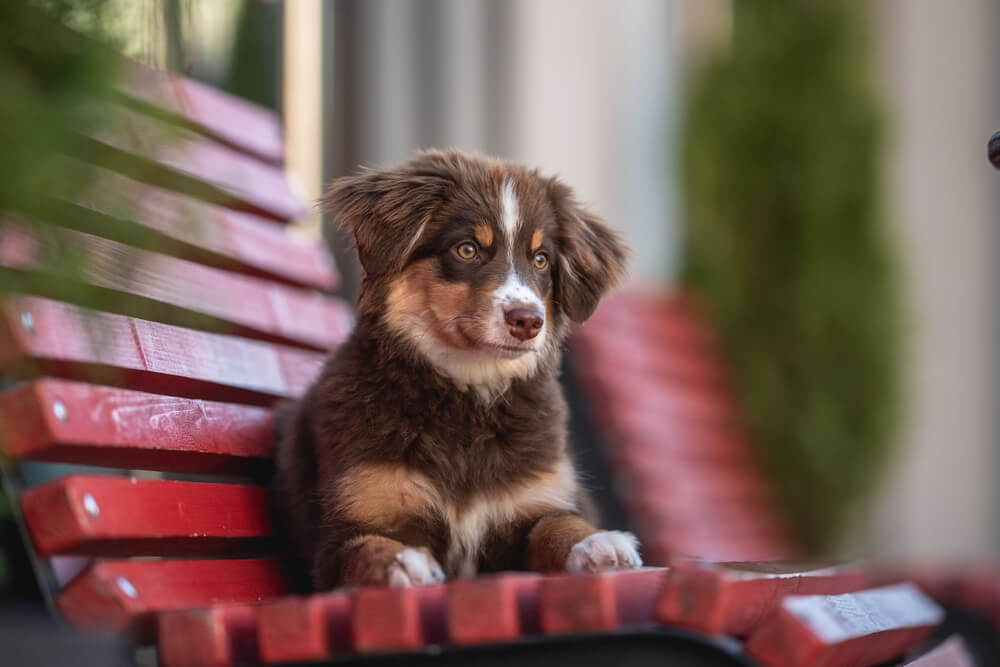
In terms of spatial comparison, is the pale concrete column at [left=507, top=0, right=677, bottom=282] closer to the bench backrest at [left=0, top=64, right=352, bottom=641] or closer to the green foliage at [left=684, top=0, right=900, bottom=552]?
the green foliage at [left=684, top=0, right=900, bottom=552]

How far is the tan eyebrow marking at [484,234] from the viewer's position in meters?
2.91

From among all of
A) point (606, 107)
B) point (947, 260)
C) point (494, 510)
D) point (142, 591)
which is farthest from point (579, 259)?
point (947, 260)

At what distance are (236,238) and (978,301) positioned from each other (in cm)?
777

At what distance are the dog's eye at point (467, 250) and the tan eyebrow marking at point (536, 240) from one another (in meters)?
0.16

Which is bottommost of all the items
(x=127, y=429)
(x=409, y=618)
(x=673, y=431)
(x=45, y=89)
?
(x=673, y=431)

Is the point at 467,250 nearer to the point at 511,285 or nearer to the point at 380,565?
the point at 511,285

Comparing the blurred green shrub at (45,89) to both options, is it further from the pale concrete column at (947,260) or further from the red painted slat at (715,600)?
the pale concrete column at (947,260)

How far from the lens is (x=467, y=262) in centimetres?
292

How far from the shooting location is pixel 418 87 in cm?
790

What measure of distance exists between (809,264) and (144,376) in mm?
6508

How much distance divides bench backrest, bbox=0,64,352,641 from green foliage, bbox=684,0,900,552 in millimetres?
5197

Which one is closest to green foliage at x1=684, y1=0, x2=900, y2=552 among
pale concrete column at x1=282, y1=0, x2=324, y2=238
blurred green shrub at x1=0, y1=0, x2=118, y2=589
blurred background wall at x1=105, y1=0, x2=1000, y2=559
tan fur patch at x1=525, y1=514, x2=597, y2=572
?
blurred background wall at x1=105, y1=0, x2=1000, y2=559

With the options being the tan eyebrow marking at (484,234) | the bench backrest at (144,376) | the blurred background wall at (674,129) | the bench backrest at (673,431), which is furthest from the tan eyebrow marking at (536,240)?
the blurred background wall at (674,129)

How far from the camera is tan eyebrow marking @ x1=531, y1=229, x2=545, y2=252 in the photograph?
2.98 m
